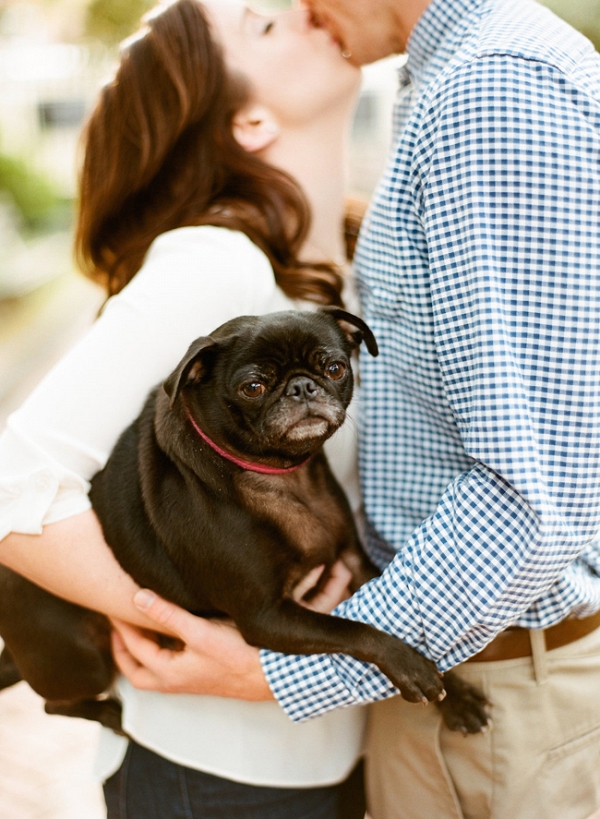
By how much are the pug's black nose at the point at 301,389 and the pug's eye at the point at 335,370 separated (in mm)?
72

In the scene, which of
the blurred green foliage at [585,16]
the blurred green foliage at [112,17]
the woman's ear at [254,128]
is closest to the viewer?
the woman's ear at [254,128]

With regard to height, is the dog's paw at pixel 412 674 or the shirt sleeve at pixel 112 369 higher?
the shirt sleeve at pixel 112 369

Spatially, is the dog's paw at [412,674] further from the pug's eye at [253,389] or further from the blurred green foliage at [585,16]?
the blurred green foliage at [585,16]

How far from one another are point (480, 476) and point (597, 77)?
0.75 m

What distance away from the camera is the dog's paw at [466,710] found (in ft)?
5.29

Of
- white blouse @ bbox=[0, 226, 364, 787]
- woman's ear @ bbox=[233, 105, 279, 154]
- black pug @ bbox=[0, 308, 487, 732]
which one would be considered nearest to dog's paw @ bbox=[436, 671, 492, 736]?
black pug @ bbox=[0, 308, 487, 732]

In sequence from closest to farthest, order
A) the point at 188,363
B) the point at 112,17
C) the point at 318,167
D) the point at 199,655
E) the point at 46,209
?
the point at 188,363, the point at 199,655, the point at 318,167, the point at 112,17, the point at 46,209

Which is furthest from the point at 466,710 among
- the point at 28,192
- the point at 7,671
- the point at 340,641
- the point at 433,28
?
the point at 28,192

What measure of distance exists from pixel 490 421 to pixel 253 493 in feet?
2.10

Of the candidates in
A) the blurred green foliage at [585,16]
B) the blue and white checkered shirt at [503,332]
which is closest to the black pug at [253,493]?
the blue and white checkered shirt at [503,332]

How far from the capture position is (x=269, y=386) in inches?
65.3

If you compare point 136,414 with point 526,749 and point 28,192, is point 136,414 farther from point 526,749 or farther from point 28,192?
point 28,192

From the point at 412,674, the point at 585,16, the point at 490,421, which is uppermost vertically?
the point at 585,16

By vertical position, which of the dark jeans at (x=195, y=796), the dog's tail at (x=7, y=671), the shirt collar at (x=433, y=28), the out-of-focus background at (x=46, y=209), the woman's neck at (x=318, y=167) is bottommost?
the out-of-focus background at (x=46, y=209)
